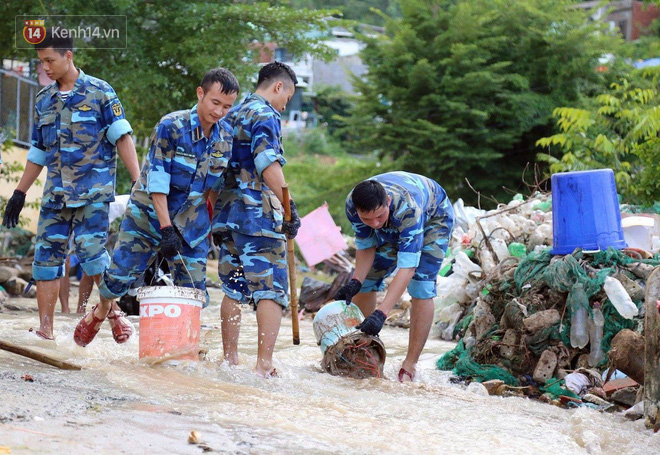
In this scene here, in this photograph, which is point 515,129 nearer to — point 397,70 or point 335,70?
point 397,70

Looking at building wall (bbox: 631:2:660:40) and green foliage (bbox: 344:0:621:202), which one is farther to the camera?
building wall (bbox: 631:2:660:40)

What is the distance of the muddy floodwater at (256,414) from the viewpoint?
356 cm

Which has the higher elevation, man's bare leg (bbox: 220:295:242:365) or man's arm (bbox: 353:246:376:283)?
man's arm (bbox: 353:246:376:283)

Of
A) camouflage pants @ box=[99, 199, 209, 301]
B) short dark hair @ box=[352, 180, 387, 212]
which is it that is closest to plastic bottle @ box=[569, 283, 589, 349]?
short dark hair @ box=[352, 180, 387, 212]

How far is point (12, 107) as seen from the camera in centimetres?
1606

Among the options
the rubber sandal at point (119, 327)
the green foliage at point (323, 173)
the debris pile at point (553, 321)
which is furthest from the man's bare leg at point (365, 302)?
the green foliage at point (323, 173)

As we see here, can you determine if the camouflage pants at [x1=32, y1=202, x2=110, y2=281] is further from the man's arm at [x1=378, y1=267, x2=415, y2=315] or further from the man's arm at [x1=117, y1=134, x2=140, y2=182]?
the man's arm at [x1=378, y1=267, x2=415, y2=315]

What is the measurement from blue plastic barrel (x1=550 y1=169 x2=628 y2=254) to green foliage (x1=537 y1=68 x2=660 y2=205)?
3930 mm

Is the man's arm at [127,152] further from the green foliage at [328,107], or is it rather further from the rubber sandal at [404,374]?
the green foliage at [328,107]

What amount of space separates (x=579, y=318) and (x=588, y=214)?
0.89m

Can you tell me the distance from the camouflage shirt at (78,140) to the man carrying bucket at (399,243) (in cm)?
174

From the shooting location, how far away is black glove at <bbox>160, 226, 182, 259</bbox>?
5.23 meters

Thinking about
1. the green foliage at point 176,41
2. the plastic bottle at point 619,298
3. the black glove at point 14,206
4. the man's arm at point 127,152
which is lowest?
the plastic bottle at point 619,298

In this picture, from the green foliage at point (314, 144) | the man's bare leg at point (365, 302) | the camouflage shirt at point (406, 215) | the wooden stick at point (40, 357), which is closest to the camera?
the wooden stick at point (40, 357)
